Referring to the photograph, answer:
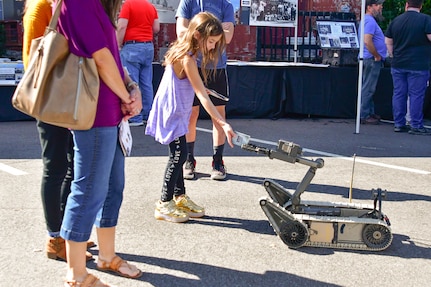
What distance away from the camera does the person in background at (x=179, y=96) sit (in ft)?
13.6

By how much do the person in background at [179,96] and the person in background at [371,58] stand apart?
207 inches

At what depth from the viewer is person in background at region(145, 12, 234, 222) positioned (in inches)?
163

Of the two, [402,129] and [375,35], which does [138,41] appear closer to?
[375,35]

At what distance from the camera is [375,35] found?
9.07 metres

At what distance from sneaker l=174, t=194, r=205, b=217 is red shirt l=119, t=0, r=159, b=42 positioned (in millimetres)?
4413

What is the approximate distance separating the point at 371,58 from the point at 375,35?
353mm

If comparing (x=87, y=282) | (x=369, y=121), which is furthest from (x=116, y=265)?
(x=369, y=121)

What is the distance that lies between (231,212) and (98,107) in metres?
2.05

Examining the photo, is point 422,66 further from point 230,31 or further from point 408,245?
point 408,245

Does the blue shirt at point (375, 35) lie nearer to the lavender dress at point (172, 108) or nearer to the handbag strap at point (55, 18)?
the lavender dress at point (172, 108)

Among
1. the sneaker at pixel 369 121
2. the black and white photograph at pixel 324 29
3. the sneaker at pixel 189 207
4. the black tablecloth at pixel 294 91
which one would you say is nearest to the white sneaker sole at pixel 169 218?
the sneaker at pixel 189 207

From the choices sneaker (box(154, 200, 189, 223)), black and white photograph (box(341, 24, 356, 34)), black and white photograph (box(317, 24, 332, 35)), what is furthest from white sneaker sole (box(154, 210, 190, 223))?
black and white photograph (box(341, 24, 356, 34))

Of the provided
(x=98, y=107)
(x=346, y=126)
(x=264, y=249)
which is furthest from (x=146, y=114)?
(x=98, y=107)

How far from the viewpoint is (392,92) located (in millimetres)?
9383
